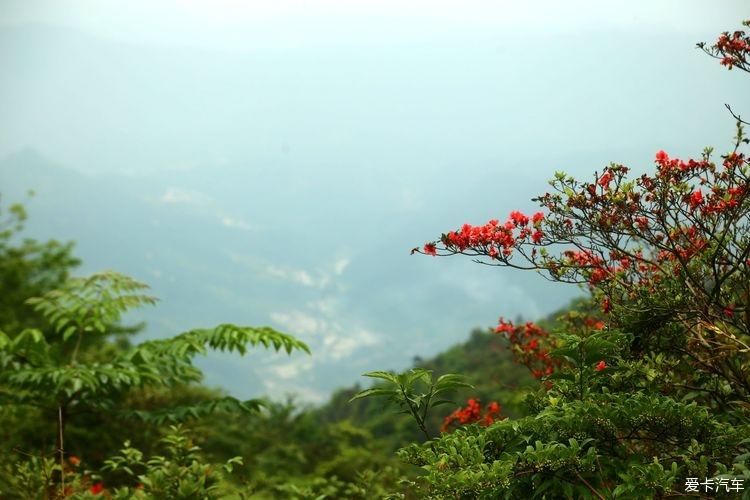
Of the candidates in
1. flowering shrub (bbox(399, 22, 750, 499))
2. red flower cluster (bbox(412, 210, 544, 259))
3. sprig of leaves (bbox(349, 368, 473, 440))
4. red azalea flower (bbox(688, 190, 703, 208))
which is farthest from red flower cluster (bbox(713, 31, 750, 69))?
sprig of leaves (bbox(349, 368, 473, 440))

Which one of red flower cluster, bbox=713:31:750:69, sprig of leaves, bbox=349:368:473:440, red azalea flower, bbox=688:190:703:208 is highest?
red flower cluster, bbox=713:31:750:69

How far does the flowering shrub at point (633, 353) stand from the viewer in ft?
7.60

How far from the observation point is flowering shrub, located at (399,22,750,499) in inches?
91.2

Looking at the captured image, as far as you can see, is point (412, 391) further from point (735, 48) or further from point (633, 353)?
point (735, 48)

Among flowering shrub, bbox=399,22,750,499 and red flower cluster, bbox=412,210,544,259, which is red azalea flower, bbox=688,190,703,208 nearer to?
flowering shrub, bbox=399,22,750,499

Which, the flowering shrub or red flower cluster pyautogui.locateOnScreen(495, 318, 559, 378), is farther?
red flower cluster pyautogui.locateOnScreen(495, 318, 559, 378)

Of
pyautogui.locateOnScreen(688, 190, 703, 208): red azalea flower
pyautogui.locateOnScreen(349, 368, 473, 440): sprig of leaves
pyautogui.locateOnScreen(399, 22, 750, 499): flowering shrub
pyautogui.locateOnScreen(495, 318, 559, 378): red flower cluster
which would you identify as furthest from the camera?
pyautogui.locateOnScreen(495, 318, 559, 378): red flower cluster

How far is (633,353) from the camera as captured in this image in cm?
320

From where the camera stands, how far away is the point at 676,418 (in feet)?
8.03

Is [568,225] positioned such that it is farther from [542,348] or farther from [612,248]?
[542,348]

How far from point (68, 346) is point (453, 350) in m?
31.9

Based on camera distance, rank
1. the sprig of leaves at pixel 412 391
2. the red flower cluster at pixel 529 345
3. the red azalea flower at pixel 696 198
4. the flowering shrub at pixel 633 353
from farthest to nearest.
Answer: the red flower cluster at pixel 529 345 < the red azalea flower at pixel 696 198 < the sprig of leaves at pixel 412 391 < the flowering shrub at pixel 633 353

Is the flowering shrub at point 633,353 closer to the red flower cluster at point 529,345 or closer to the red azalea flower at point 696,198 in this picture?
the red azalea flower at point 696,198

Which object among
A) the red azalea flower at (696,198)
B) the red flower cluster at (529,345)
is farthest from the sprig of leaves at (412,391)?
the red flower cluster at (529,345)
